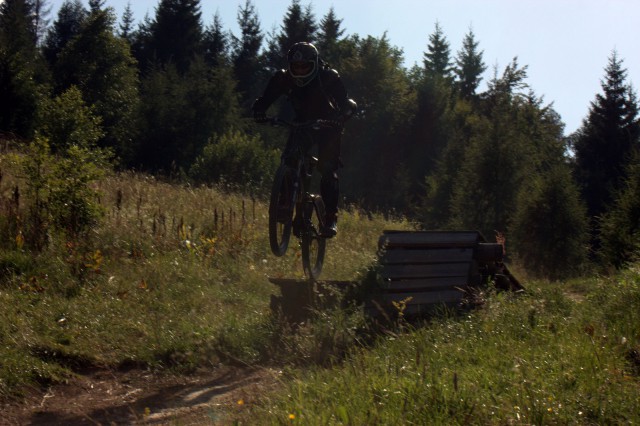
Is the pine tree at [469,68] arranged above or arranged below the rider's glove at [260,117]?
above

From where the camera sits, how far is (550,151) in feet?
141

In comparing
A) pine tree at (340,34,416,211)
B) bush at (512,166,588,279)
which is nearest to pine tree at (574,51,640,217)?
pine tree at (340,34,416,211)

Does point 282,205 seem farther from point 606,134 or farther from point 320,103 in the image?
point 606,134

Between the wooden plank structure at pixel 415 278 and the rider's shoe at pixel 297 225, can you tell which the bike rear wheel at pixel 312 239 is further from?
the wooden plank structure at pixel 415 278

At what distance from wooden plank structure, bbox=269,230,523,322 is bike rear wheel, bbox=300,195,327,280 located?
872mm

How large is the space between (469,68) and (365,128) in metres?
24.5

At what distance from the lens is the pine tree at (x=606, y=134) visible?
4266 centimetres

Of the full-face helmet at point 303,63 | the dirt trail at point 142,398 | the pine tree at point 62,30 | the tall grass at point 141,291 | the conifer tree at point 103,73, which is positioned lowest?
the dirt trail at point 142,398

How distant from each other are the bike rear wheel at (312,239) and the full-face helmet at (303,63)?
49.9 inches

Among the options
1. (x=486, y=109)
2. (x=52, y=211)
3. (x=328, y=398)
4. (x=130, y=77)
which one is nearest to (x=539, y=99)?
(x=486, y=109)

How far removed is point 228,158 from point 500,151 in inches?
440

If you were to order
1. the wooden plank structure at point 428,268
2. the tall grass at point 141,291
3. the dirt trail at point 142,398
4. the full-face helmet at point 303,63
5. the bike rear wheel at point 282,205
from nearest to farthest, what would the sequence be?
1. the dirt trail at point 142,398
2. the tall grass at point 141,291
3. the wooden plank structure at point 428,268
4. the bike rear wheel at point 282,205
5. the full-face helmet at point 303,63

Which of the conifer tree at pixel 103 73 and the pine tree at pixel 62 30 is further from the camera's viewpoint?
the pine tree at pixel 62 30

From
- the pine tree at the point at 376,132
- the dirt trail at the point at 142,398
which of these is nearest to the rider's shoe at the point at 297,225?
the dirt trail at the point at 142,398
